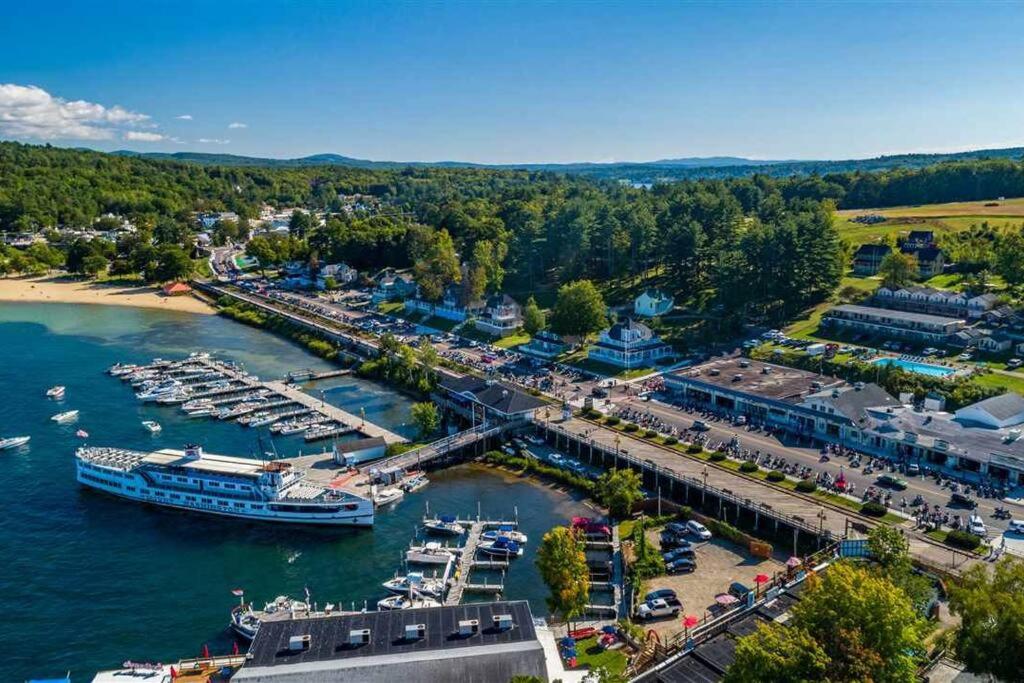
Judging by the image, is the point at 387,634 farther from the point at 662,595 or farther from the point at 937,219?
the point at 937,219

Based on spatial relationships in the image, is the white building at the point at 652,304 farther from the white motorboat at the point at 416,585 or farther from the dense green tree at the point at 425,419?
the white motorboat at the point at 416,585

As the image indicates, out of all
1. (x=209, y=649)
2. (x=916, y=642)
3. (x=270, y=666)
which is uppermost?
(x=916, y=642)

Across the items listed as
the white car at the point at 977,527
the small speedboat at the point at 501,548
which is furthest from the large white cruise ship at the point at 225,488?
the white car at the point at 977,527

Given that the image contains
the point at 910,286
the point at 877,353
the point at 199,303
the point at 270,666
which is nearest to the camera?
the point at 270,666

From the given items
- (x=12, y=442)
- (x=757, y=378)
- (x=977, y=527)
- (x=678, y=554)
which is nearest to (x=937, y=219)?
(x=757, y=378)

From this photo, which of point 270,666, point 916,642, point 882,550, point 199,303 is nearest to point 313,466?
point 270,666

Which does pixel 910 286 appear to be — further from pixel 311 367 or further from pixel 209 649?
pixel 209 649
